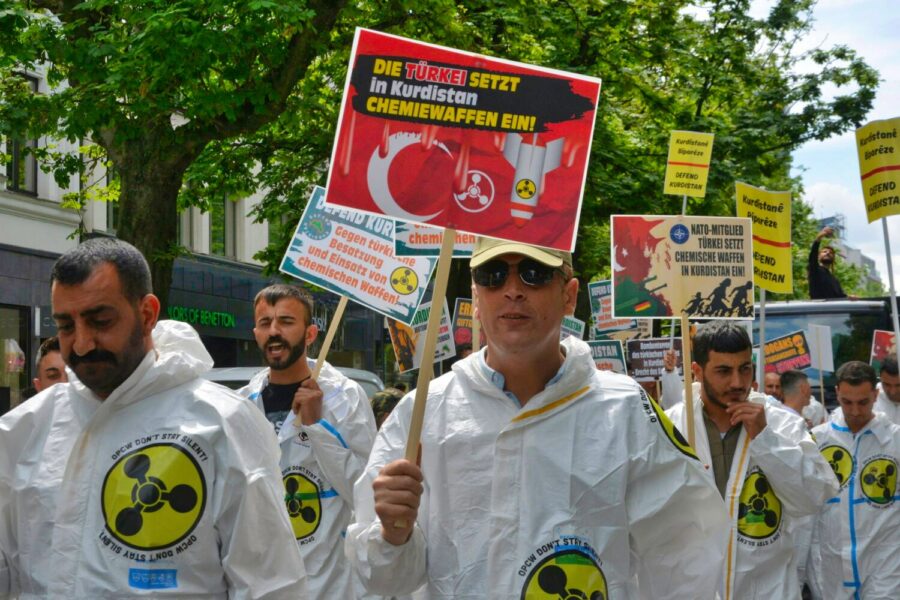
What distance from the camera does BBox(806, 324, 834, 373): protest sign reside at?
1519 cm

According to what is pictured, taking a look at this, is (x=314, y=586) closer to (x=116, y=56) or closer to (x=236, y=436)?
(x=236, y=436)

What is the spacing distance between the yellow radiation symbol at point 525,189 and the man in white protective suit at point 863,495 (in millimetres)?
5672

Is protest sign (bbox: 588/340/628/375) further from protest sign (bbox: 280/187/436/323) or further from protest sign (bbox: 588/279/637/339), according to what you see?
protest sign (bbox: 280/187/436/323)

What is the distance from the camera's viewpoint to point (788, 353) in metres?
14.3

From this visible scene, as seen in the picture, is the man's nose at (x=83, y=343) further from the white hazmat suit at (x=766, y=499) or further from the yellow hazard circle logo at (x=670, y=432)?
the white hazmat suit at (x=766, y=499)

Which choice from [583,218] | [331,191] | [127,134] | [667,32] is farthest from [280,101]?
[331,191]

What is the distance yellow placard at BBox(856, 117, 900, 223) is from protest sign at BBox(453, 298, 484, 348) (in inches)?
253

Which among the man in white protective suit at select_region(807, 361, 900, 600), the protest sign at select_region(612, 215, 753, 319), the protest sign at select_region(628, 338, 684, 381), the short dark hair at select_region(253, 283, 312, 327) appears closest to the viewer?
the short dark hair at select_region(253, 283, 312, 327)

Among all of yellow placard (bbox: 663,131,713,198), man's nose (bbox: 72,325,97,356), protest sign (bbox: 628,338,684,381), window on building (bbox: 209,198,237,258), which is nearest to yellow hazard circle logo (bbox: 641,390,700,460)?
man's nose (bbox: 72,325,97,356)

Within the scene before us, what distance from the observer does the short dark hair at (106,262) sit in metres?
3.69

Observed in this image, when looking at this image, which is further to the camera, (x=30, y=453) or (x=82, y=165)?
(x=82, y=165)

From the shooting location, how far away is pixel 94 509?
3.54 metres

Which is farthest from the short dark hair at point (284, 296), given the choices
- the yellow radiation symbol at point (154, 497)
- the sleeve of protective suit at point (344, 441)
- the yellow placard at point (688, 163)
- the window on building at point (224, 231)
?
the window on building at point (224, 231)

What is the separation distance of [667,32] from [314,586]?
1613 centimetres
